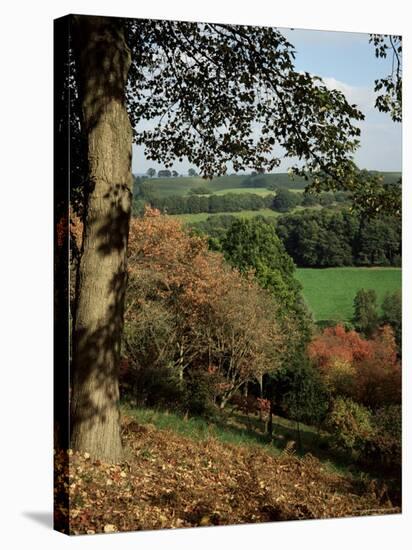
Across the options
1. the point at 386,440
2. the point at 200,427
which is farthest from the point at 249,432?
the point at 386,440

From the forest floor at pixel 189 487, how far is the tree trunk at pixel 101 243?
0.20m

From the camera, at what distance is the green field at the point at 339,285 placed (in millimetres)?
10648

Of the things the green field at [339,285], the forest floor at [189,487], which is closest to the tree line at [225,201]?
the green field at [339,285]

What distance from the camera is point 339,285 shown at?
10797 mm

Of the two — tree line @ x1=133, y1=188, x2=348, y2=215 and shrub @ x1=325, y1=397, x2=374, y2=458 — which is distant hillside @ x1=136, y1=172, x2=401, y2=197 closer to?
tree line @ x1=133, y1=188, x2=348, y2=215

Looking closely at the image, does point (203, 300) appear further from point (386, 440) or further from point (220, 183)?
point (386, 440)

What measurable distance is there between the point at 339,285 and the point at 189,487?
88.8 inches

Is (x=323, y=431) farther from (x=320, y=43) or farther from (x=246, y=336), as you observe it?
(x=320, y=43)

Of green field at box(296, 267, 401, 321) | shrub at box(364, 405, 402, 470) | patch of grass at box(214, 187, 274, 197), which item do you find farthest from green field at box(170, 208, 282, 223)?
shrub at box(364, 405, 402, 470)

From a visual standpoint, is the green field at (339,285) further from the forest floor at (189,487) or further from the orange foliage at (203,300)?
the forest floor at (189,487)

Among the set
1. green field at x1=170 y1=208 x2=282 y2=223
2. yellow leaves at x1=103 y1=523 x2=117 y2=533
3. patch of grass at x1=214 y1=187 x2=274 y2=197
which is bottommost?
yellow leaves at x1=103 y1=523 x2=117 y2=533

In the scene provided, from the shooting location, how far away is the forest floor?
9.41 m

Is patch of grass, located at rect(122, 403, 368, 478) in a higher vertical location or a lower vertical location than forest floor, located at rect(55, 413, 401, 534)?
higher

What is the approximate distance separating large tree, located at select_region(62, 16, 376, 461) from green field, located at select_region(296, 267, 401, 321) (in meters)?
0.79
